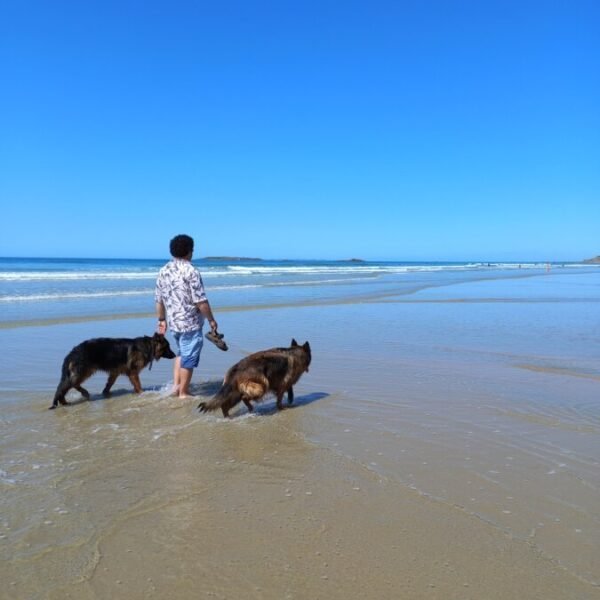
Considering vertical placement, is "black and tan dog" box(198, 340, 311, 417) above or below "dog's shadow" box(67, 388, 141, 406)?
above

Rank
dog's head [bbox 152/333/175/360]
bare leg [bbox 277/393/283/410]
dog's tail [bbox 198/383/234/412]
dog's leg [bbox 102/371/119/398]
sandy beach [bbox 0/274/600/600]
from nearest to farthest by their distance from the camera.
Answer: sandy beach [bbox 0/274/600/600] < dog's tail [bbox 198/383/234/412] < bare leg [bbox 277/393/283/410] < dog's leg [bbox 102/371/119/398] < dog's head [bbox 152/333/175/360]

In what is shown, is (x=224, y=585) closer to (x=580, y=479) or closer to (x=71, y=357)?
(x=580, y=479)

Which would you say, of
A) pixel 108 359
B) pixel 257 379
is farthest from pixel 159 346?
pixel 257 379

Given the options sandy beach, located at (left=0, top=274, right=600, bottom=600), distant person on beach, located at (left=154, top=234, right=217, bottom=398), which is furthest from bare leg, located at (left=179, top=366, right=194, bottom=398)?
sandy beach, located at (left=0, top=274, right=600, bottom=600)

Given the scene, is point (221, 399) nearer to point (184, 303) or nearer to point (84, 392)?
point (184, 303)

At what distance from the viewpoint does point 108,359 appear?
6652 mm

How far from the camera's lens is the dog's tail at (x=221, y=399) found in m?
5.70

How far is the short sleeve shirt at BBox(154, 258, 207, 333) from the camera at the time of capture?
638cm

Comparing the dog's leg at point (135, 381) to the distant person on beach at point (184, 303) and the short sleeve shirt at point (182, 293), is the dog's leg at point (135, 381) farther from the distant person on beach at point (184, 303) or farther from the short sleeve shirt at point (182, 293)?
the short sleeve shirt at point (182, 293)

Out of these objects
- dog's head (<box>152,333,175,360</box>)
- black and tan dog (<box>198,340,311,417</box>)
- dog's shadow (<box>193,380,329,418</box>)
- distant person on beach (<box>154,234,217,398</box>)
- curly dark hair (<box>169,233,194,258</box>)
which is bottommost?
dog's shadow (<box>193,380,329,418</box>)

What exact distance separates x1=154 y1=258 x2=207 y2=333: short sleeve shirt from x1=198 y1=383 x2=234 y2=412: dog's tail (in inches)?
41.9

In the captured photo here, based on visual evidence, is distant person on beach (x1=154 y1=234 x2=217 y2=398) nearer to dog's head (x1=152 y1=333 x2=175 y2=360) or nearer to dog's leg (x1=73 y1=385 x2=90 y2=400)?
dog's head (x1=152 y1=333 x2=175 y2=360)

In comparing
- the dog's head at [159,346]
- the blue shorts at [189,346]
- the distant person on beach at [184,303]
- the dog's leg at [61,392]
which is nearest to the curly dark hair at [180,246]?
the distant person on beach at [184,303]

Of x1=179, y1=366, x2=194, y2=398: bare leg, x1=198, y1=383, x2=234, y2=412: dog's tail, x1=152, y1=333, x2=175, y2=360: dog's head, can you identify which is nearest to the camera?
x1=198, y1=383, x2=234, y2=412: dog's tail
